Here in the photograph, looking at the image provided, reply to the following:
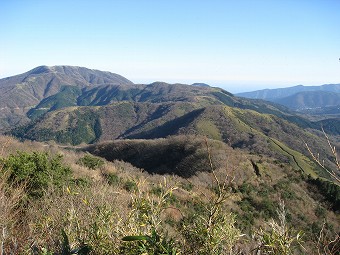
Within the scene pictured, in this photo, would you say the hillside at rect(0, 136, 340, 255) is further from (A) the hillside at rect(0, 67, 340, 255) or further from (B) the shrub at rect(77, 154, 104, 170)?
(B) the shrub at rect(77, 154, 104, 170)

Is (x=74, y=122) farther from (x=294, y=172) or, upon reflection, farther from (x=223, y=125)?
(x=294, y=172)

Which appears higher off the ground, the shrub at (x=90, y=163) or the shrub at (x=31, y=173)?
the shrub at (x=31, y=173)

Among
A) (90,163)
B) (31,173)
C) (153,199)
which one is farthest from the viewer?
(90,163)

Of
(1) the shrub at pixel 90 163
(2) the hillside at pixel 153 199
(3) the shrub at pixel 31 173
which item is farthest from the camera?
(1) the shrub at pixel 90 163

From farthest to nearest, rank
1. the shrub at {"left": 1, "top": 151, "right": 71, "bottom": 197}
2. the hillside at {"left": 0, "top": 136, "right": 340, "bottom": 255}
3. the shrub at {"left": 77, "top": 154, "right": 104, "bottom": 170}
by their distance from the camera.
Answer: the shrub at {"left": 77, "top": 154, "right": 104, "bottom": 170}
the shrub at {"left": 1, "top": 151, "right": 71, "bottom": 197}
the hillside at {"left": 0, "top": 136, "right": 340, "bottom": 255}

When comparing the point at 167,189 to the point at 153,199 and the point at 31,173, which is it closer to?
the point at 153,199

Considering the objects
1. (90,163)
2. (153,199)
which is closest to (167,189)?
(153,199)

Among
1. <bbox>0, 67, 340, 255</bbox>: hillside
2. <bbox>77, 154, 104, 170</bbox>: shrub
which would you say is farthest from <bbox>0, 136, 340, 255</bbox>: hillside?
<bbox>77, 154, 104, 170</bbox>: shrub

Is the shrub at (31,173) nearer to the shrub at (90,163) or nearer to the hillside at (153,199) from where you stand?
the hillside at (153,199)

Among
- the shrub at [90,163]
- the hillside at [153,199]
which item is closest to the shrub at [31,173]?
the hillside at [153,199]

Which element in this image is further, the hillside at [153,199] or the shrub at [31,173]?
the shrub at [31,173]

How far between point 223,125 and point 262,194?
89476 millimetres

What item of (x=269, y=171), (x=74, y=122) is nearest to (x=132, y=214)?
(x=269, y=171)

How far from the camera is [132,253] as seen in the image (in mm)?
3320
